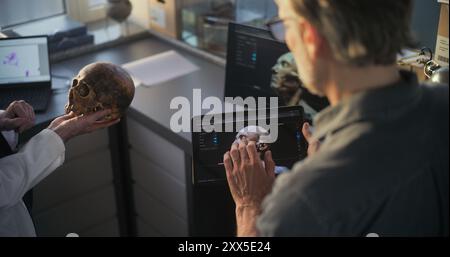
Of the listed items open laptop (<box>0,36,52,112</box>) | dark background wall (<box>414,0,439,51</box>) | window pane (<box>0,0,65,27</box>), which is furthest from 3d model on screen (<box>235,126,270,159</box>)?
window pane (<box>0,0,65,27</box>)

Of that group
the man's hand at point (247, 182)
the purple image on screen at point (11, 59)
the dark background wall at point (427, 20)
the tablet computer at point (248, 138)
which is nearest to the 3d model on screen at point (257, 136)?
the tablet computer at point (248, 138)

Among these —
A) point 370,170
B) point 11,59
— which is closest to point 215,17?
point 11,59

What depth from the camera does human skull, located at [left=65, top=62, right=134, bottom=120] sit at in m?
1.51

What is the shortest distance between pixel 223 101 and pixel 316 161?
135 centimetres

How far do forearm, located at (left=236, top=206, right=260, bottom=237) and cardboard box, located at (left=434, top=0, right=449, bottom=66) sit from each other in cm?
79

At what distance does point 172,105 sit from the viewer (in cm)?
231

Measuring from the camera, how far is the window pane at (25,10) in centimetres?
258

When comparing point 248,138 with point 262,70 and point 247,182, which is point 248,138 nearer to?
point 247,182

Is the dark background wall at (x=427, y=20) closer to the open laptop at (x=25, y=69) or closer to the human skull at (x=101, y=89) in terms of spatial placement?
the human skull at (x=101, y=89)

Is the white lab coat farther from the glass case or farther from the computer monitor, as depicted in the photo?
the glass case

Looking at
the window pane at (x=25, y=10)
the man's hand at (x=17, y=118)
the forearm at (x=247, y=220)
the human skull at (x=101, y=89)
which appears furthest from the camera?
the window pane at (x=25, y=10)

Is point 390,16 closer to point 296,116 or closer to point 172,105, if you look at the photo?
point 296,116

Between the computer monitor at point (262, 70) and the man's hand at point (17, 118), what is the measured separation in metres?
0.81

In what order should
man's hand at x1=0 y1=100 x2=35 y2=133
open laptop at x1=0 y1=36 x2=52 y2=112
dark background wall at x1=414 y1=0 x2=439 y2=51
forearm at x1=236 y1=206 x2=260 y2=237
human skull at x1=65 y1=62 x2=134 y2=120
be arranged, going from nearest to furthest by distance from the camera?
forearm at x1=236 y1=206 x2=260 y2=237 < human skull at x1=65 y1=62 x2=134 y2=120 < man's hand at x1=0 y1=100 x2=35 y2=133 < dark background wall at x1=414 y1=0 x2=439 y2=51 < open laptop at x1=0 y1=36 x2=52 y2=112
